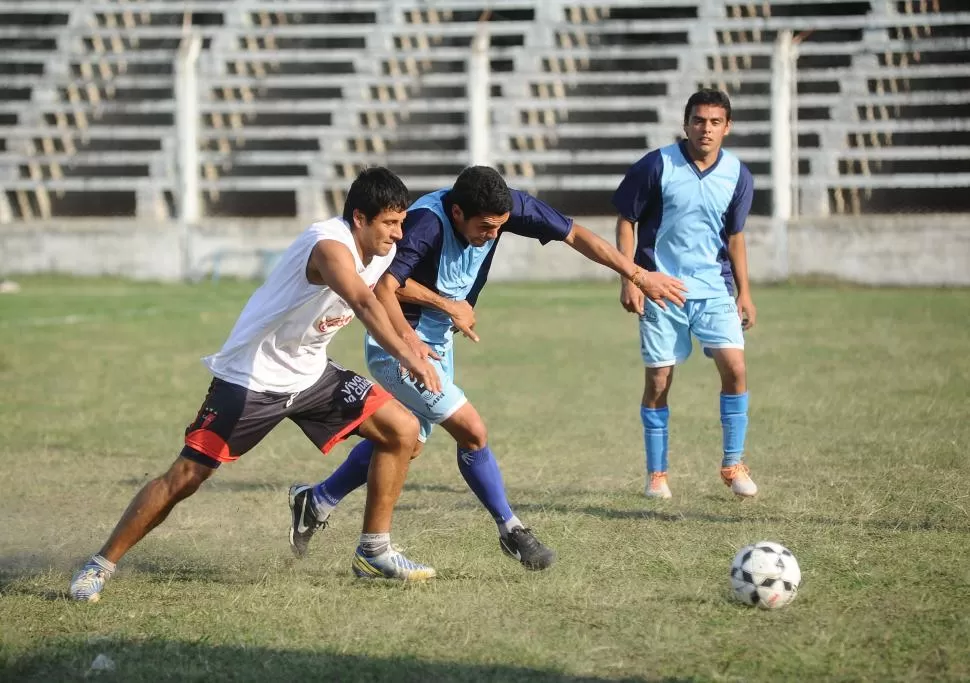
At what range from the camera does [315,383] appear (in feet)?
18.0

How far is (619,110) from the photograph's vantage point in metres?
24.9

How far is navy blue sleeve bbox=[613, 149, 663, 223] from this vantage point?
722cm

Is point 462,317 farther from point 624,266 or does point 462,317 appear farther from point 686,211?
point 686,211

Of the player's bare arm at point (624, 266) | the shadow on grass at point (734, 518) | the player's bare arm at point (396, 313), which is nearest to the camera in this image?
the player's bare arm at point (396, 313)

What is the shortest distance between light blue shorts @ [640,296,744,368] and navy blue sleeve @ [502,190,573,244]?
4.77 feet

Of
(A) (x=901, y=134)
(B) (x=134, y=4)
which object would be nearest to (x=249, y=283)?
→ (B) (x=134, y=4)

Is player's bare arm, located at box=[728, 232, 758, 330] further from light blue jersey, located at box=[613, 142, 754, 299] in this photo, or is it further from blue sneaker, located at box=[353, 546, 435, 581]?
blue sneaker, located at box=[353, 546, 435, 581]

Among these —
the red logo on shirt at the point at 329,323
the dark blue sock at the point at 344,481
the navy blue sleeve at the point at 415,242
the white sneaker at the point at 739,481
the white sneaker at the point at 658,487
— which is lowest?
the white sneaker at the point at 658,487

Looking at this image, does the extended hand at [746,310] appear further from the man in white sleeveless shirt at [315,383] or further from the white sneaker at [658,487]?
the man in white sleeveless shirt at [315,383]

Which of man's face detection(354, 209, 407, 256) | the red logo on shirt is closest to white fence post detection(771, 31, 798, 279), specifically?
the red logo on shirt

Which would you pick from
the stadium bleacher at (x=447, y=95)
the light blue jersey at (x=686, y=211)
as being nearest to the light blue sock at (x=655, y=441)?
the light blue jersey at (x=686, y=211)

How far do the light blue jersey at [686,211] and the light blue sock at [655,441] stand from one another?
2.27ft

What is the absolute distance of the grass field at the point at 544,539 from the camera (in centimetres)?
440

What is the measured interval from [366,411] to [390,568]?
651mm
